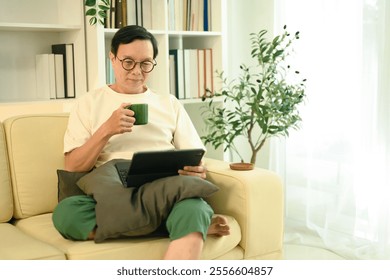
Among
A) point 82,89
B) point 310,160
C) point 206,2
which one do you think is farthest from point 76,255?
point 206,2

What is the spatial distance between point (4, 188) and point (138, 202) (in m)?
0.64

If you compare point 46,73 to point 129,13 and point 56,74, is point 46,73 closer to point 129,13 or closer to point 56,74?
point 56,74

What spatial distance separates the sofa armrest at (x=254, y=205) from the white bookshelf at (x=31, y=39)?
1.05m

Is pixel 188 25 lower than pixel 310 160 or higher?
higher

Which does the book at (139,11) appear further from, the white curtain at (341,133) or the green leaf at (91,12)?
the white curtain at (341,133)

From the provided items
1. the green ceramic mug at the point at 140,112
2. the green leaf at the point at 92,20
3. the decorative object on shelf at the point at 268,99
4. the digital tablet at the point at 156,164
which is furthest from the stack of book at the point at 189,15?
the digital tablet at the point at 156,164

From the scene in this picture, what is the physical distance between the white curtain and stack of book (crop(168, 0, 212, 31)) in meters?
0.40

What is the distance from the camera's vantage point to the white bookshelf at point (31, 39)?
300cm

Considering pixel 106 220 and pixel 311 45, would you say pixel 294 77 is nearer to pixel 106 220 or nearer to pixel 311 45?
pixel 311 45

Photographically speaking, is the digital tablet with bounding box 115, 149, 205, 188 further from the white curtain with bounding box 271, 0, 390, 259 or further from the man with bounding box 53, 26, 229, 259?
the white curtain with bounding box 271, 0, 390, 259

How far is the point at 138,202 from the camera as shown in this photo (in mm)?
2021

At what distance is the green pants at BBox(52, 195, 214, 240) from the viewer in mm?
1958

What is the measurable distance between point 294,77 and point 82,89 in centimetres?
113

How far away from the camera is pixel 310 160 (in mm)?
3320
